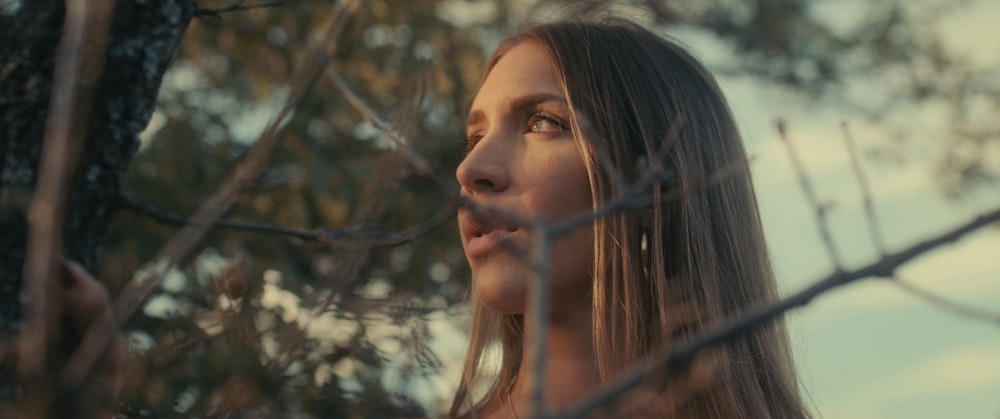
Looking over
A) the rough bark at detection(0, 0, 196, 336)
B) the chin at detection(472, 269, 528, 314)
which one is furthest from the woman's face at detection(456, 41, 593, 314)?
the rough bark at detection(0, 0, 196, 336)

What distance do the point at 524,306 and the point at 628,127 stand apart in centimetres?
38

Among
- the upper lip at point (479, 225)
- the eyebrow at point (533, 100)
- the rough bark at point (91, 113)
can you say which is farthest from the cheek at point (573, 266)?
the rough bark at point (91, 113)

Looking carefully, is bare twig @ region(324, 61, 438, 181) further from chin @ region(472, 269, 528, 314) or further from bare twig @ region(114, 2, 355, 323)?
chin @ region(472, 269, 528, 314)

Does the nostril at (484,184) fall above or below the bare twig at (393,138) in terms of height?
above

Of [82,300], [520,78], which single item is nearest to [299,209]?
[520,78]

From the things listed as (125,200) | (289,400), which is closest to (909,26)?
(289,400)

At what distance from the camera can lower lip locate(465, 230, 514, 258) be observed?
5.64 ft

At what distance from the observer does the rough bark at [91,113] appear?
1.27m

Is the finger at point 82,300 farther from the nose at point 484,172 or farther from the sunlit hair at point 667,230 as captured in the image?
the sunlit hair at point 667,230

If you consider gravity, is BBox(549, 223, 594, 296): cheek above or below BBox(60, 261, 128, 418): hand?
below

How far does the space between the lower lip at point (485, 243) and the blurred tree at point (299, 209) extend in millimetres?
94

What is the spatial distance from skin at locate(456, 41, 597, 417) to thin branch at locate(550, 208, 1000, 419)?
986 mm

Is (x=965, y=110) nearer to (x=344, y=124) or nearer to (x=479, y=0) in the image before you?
(x=479, y=0)

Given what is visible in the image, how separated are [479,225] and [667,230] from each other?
13.3 inches
